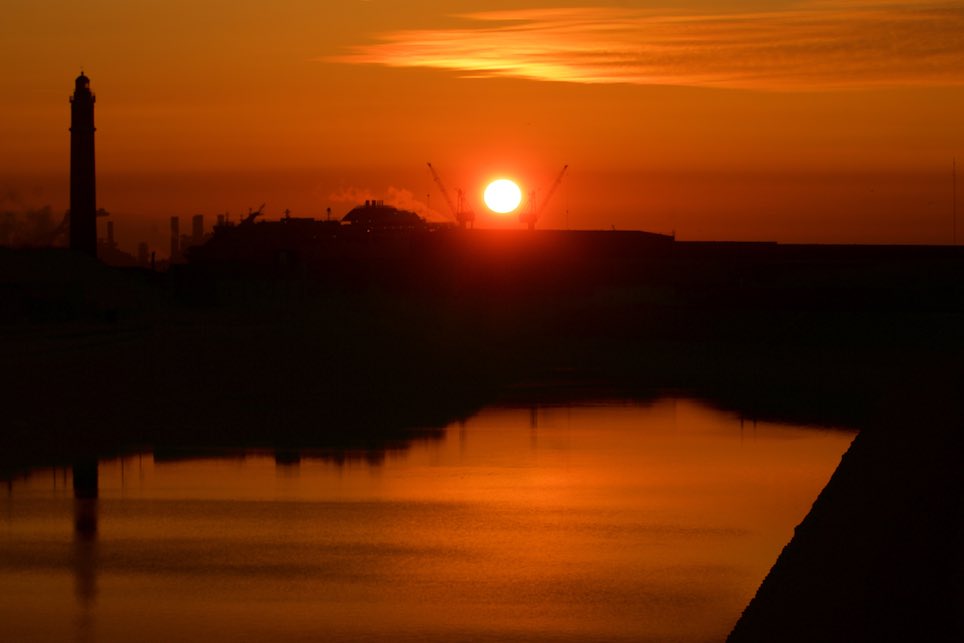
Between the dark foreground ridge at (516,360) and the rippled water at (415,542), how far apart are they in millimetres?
928

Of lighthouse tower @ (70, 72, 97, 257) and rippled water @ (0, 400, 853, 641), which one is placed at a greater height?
lighthouse tower @ (70, 72, 97, 257)

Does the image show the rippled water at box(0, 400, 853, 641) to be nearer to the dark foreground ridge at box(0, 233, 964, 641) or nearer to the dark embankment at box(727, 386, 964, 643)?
the dark embankment at box(727, 386, 964, 643)

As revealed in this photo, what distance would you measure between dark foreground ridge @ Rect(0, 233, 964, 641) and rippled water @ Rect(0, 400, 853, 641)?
3.04 ft

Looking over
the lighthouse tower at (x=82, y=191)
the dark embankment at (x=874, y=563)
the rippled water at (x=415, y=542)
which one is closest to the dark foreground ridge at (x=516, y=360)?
the dark embankment at (x=874, y=563)

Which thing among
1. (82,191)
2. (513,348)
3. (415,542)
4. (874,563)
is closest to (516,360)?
(513,348)

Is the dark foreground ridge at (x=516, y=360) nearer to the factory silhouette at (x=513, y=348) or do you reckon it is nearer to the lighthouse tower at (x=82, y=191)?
the factory silhouette at (x=513, y=348)

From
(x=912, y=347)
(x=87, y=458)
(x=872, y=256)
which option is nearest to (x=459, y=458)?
(x=87, y=458)

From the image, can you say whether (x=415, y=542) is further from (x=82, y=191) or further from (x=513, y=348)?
(x=82, y=191)

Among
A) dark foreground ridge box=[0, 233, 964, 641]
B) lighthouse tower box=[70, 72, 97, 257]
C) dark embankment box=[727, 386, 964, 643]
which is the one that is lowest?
dark embankment box=[727, 386, 964, 643]

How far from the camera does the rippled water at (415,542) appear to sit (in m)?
13.8

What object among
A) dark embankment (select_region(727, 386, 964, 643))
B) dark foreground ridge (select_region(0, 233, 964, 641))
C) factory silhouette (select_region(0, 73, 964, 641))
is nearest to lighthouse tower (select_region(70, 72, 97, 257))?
factory silhouette (select_region(0, 73, 964, 641))

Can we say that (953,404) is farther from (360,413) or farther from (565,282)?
(565,282)

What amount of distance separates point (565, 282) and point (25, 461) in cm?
9729

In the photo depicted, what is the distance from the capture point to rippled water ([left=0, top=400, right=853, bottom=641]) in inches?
544
